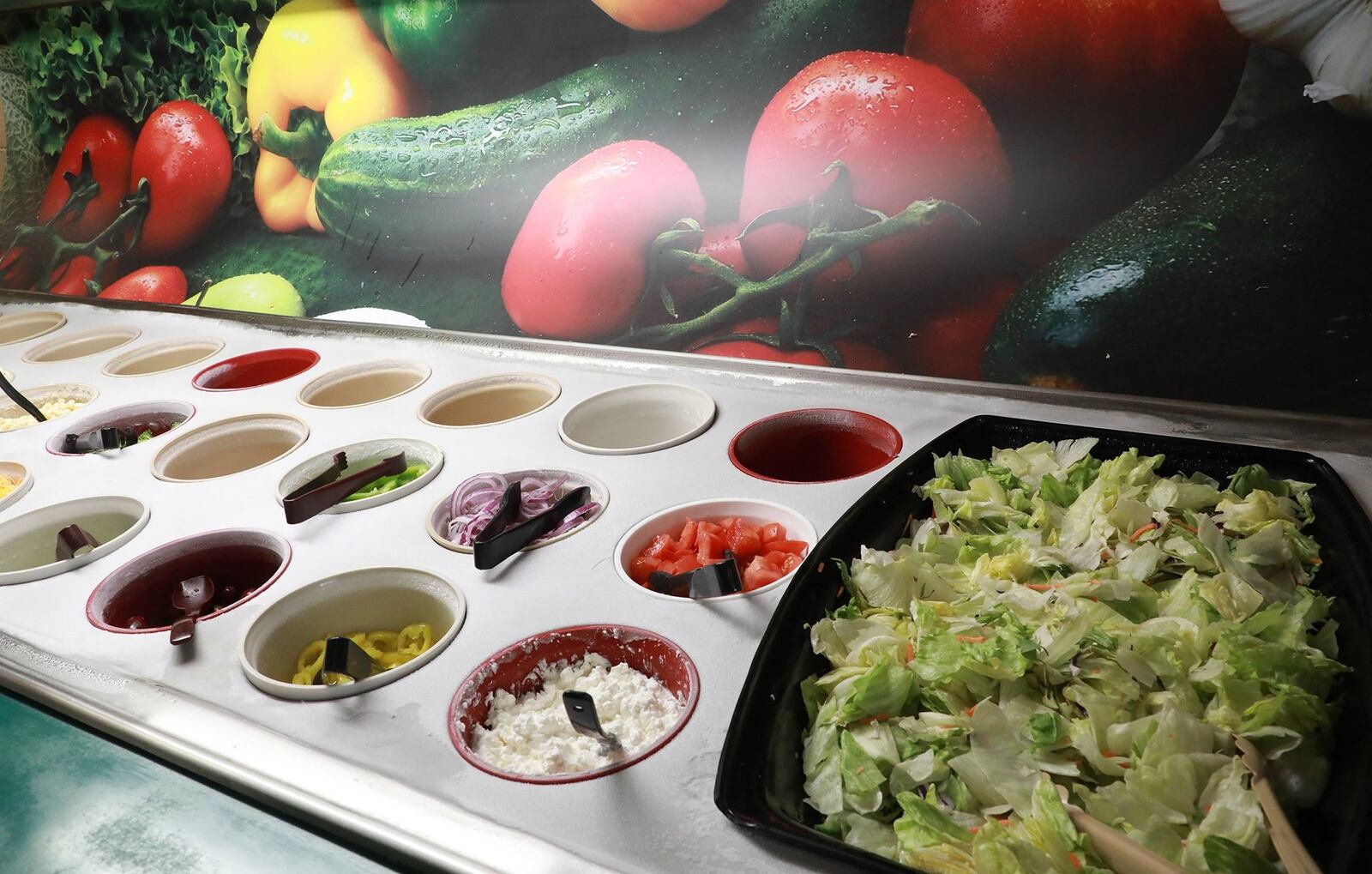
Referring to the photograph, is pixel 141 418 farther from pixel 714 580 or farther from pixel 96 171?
pixel 714 580

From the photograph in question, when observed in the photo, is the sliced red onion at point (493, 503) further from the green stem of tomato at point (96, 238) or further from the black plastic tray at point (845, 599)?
the green stem of tomato at point (96, 238)

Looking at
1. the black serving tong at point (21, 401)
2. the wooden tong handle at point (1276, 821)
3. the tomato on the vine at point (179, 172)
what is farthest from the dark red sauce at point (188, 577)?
the tomato on the vine at point (179, 172)

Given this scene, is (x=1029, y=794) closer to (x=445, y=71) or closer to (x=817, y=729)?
(x=817, y=729)

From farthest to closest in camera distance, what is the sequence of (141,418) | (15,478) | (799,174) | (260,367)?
1. (260,367)
2. (141,418)
3. (15,478)
4. (799,174)

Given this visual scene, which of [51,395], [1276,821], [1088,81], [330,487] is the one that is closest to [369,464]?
[330,487]

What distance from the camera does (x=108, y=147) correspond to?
3.65m

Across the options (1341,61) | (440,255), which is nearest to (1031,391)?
(1341,61)

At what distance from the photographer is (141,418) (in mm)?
2672

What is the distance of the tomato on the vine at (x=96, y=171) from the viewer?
11.9 feet

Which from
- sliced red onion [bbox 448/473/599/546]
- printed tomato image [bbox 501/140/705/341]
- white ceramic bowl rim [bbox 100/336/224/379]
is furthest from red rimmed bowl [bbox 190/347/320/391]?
sliced red onion [bbox 448/473/599/546]

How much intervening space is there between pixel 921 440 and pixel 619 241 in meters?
1.05

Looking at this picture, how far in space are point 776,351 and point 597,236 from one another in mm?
611

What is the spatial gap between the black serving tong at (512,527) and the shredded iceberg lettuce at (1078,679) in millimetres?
608

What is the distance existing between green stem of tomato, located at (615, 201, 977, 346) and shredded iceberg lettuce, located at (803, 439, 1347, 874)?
808mm
